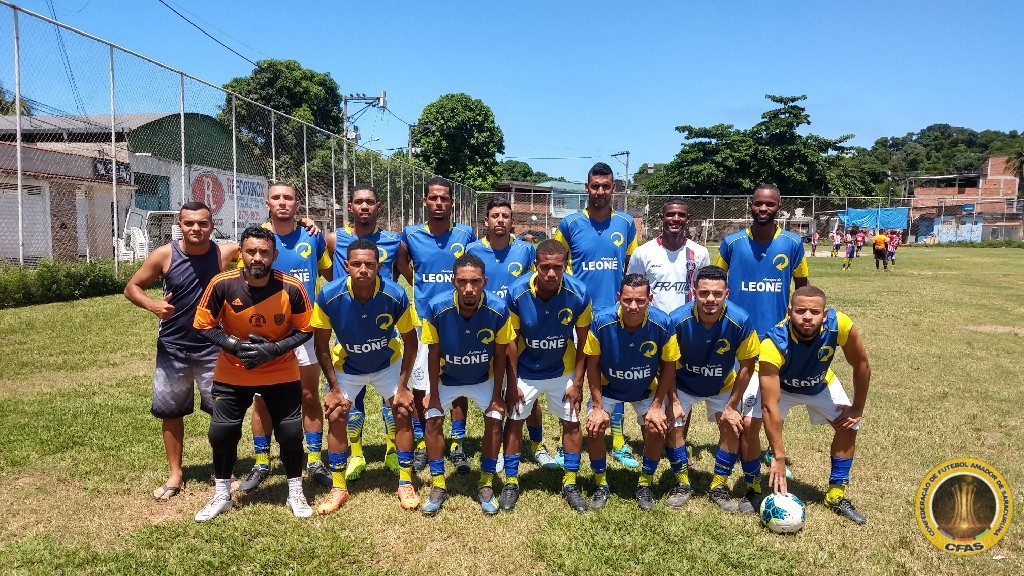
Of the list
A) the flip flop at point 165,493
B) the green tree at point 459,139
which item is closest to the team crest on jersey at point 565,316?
the flip flop at point 165,493

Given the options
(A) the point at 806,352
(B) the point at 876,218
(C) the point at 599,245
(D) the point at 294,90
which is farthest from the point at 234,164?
(B) the point at 876,218

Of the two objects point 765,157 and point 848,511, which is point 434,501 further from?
point 765,157

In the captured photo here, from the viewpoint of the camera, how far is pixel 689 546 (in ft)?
12.7

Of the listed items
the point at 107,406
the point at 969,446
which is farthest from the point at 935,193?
the point at 107,406

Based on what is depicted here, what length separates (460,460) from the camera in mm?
5230

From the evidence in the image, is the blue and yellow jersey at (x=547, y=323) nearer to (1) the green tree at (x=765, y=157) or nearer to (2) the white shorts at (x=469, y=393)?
(2) the white shorts at (x=469, y=393)

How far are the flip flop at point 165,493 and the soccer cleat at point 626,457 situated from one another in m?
3.58

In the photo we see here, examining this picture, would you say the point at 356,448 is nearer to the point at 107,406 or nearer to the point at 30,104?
the point at 107,406

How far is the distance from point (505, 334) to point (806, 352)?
216 centimetres

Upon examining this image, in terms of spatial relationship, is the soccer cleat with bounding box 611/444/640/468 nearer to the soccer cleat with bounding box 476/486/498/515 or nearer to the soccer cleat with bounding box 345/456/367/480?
the soccer cleat with bounding box 476/486/498/515

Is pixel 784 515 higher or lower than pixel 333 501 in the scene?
higher

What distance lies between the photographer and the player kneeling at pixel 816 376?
13.9 feet

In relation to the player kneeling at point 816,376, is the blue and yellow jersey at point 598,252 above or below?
above

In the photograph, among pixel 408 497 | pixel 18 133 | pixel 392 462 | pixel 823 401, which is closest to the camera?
pixel 408 497
